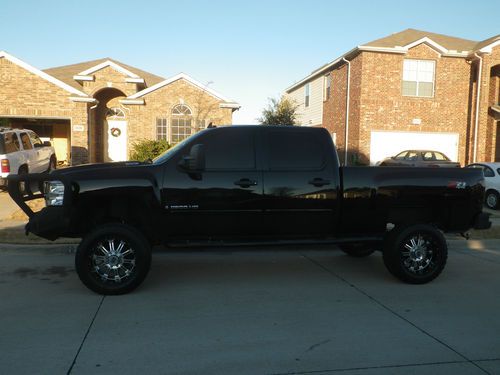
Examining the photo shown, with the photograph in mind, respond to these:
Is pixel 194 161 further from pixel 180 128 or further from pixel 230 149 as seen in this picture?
pixel 180 128

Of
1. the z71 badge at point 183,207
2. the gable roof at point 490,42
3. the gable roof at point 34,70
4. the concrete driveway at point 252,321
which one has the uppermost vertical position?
the gable roof at point 490,42

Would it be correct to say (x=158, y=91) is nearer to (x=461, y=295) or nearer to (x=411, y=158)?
(x=411, y=158)

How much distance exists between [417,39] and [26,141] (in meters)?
18.4

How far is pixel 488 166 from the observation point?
14.8m

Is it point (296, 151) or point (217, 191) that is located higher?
point (296, 151)

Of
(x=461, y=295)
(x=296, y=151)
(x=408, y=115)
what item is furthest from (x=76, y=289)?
(x=408, y=115)

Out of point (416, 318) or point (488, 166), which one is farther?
point (488, 166)

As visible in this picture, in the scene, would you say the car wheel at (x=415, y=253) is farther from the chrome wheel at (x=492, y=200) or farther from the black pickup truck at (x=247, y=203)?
the chrome wheel at (x=492, y=200)

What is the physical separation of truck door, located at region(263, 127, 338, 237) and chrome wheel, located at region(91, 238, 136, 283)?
171 cm

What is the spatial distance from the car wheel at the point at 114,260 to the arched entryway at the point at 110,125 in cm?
1875

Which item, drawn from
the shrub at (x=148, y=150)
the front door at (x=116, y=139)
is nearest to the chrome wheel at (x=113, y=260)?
the shrub at (x=148, y=150)

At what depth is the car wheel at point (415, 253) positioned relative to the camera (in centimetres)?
598

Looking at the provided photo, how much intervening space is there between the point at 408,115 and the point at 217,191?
1919cm

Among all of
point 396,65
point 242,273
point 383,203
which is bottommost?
point 242,273
